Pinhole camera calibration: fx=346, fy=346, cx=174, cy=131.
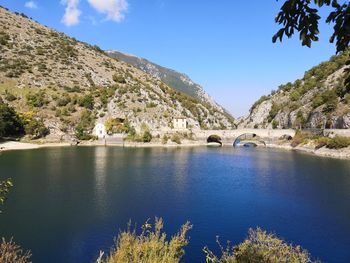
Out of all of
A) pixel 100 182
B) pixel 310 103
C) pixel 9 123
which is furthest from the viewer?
pixel 310 103

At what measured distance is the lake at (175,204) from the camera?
27.1 meters

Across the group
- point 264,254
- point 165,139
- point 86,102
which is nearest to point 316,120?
point 165,139

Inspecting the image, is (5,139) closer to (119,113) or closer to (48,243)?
(119,113)

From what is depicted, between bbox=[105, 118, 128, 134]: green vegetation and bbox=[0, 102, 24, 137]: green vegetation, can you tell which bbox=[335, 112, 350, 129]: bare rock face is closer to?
bbox=[105, 118, 128, 134]: green vegetation

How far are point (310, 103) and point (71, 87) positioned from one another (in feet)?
307

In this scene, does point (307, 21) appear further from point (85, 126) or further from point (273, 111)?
point (273, 111)

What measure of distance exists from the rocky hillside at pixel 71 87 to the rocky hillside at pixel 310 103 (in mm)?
22781

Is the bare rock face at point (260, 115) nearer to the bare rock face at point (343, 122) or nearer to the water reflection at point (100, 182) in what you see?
the bare rock face at point (343, 122)

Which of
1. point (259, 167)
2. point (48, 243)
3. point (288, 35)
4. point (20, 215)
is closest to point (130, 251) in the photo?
point (288, 35)

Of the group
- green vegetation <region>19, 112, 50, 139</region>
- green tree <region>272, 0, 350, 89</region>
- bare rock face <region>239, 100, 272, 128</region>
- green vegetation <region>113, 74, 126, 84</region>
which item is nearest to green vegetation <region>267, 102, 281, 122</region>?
bare rock face <region>239, 100, 272, 128</region>

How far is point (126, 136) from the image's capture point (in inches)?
4695

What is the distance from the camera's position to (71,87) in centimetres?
13925

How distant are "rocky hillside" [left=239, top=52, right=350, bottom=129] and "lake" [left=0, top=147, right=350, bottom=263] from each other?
150ft

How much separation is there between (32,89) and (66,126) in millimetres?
23364
